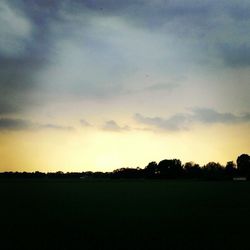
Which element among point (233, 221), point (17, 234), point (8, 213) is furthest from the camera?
point (8, 213)

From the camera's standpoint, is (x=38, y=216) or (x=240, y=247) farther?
(x=38, y=216)

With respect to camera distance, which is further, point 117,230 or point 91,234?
point 117,230

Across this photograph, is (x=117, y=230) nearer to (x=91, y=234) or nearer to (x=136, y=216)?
(x=91, y=234)

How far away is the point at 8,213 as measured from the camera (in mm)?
35656

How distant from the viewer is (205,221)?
1185 inches

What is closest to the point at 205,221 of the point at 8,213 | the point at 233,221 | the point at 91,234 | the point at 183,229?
the point at 233,221

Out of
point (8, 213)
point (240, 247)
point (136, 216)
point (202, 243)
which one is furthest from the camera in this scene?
point (8, 213)

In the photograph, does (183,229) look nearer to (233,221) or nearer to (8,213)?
(233,221)

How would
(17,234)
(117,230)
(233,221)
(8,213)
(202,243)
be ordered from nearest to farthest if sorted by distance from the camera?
(202,243) → (17,234) → (117,230) → (233,221) → (8,213)

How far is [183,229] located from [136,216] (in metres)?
7.66

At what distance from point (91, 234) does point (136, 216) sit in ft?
32.4

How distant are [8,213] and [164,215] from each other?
13455 millimetres

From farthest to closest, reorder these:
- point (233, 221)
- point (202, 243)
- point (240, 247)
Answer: point (233, 221) < point (202, 243) < point (240, 247)

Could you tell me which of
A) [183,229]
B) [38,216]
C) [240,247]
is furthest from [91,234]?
[38,216]
